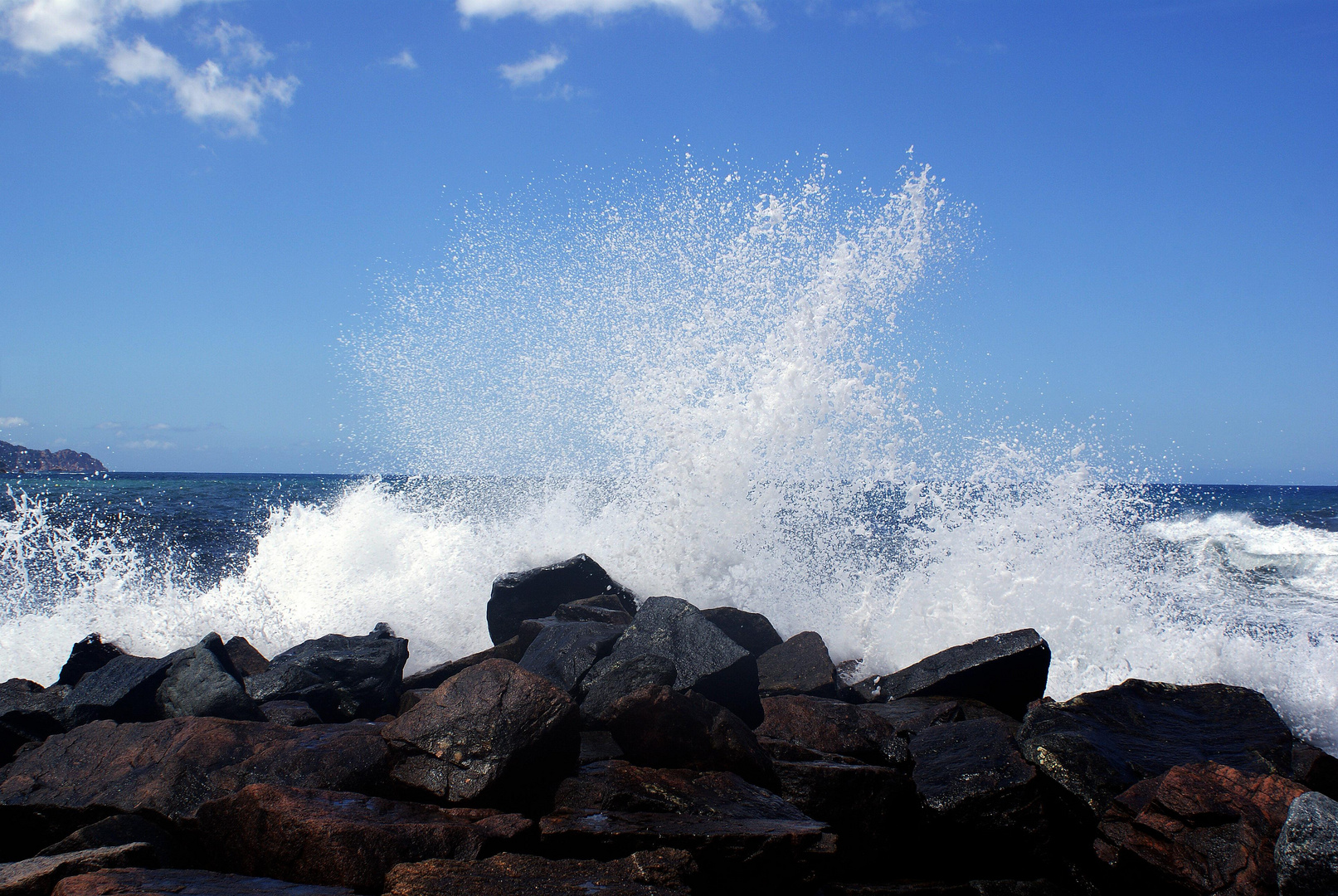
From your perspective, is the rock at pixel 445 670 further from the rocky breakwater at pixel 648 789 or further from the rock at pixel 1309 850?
the rock at pixel 1309 850

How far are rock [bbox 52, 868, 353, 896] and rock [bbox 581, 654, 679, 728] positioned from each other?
1.92 m

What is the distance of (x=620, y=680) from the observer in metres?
4.63

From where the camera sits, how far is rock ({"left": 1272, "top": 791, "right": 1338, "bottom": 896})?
282cm

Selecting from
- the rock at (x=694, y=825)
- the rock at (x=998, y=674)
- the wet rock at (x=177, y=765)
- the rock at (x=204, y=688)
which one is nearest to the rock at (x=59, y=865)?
the wet rock at (x=177, y=765)

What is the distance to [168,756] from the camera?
12.8 ft

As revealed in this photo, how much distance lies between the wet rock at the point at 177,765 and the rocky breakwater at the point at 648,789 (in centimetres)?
1

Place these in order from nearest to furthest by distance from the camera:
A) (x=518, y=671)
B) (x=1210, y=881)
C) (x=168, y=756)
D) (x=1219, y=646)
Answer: (x=1210, y=881)
(x=518, y=671)
(x=168, y=756)
(x=1219, y=646)

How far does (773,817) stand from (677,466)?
6438mm

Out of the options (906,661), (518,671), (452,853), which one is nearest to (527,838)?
(452,853)

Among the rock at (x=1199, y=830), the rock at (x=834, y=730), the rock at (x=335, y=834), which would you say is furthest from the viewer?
the rock at (x=834, y=730)

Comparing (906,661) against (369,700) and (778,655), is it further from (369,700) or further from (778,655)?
(369,700)

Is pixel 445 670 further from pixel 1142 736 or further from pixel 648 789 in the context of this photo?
pixel 1142 736

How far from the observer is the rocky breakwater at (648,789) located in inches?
113

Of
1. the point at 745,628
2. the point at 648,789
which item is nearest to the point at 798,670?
the point at 745,628
